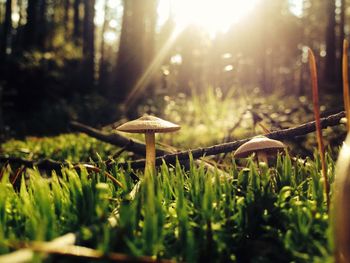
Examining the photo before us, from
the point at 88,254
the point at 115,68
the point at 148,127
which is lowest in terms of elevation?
the point at 88,254

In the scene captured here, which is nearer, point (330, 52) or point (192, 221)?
point (192, 221)

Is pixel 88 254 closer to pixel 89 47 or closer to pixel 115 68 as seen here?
pixel 115 68

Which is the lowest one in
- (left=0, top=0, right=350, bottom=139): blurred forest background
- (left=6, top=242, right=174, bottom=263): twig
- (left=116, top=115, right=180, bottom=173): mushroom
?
(left=6, top=242, right=174, bottom=263): twig

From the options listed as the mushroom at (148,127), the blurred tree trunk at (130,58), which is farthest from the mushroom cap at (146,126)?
the blurred tree trunk at (130,58)

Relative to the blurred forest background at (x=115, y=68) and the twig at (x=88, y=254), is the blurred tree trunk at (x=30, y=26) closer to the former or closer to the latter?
the blurred forest background at (x=115, y=68)

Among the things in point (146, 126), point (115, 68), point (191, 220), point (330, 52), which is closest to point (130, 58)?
point (115, 68)

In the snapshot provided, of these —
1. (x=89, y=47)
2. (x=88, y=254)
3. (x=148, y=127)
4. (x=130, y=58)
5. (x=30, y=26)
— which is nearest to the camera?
(x=88, y=254)

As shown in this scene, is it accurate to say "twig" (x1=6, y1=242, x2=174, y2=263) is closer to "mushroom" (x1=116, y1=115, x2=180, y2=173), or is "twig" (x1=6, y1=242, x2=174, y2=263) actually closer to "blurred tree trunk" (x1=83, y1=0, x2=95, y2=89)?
"mushroom" (x1=116, y1=115, x2=180, y2=173)

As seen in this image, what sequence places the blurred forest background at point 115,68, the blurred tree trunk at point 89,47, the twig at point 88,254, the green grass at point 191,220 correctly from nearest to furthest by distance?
the twig at point 88,254 → the green grass at point 191,220 → the blurred forest background at point 115,68 → the blurred tree trunk at point 89,47

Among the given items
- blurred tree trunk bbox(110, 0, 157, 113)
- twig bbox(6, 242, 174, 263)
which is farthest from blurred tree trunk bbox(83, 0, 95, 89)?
twig bbox(6, 242, 174, 263)
